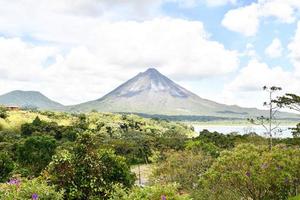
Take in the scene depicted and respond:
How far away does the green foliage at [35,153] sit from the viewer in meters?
49.5

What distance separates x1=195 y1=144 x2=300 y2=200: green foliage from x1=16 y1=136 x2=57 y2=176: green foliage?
3032cm

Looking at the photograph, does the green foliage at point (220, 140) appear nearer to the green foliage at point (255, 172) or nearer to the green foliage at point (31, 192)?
the green foliage at point (255, 172)

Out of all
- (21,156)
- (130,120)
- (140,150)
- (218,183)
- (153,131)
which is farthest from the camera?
(130,120)

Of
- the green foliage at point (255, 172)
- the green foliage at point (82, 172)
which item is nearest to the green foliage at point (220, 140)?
the green foliage at point (255, 172)

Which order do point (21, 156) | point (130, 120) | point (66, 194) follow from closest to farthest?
point (66, 194) < point (21, 156) < point (130, 120)

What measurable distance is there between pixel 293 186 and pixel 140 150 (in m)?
50.5

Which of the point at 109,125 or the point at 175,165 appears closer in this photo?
the point at 175,165

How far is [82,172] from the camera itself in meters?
15.6

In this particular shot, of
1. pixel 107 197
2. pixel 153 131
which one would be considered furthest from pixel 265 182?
pixel 153 131

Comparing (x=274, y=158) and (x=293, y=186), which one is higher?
(x=274, y=158)

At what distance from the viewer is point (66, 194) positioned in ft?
50.1

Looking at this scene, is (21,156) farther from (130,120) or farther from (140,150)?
(130,120)

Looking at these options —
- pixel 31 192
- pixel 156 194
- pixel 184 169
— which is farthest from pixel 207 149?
pixel 156 194

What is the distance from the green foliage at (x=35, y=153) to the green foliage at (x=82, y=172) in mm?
34080
